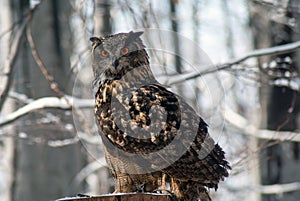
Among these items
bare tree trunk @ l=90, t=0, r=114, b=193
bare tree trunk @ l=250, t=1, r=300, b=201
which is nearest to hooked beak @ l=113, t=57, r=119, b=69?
bare tree trunk @ l=250, t=1, r=300, b=201

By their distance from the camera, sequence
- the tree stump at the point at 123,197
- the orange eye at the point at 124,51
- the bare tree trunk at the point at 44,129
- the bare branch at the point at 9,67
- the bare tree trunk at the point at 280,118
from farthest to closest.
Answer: the bare tree trunk at the point at 280,118, the bare tree trunk at the point at 44,129, the bare branch at the point at 9,67, the orange eye at the point at 124,51, the tree stump at the point at 123,197

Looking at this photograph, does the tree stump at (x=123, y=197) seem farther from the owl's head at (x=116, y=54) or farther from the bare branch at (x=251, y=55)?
the bare branch at (x=251, y=55)

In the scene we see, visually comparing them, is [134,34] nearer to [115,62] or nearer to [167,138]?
[115,62]

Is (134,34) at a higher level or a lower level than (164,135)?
higher

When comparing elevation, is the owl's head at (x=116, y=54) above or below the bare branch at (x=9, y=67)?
below

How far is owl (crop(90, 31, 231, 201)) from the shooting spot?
504 cm

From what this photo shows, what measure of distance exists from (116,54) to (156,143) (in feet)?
2.60

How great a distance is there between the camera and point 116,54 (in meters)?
5.38

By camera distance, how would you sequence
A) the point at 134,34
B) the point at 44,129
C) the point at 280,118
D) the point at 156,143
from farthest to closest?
the point at 280,118
the point at 44,129
the point at 134,34
the point at 156,143

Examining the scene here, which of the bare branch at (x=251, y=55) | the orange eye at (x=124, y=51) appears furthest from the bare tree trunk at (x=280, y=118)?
the orange eye at (x=124, y=51)

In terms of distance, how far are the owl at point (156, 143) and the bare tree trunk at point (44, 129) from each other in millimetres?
3464

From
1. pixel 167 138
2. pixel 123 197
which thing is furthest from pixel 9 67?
pixel 123 197

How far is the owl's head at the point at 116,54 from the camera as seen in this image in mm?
5387

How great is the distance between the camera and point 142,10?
7.96 m
